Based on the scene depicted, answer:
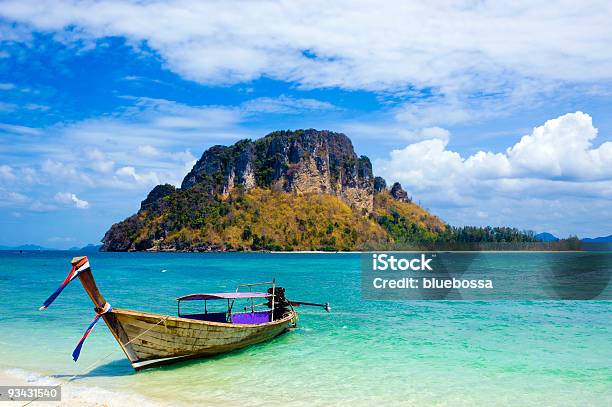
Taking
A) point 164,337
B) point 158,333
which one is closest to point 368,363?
point 164,337

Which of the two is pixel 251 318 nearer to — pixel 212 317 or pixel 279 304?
pixel 212 317

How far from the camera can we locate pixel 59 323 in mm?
26828

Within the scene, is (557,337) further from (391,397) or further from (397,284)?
(397,284)

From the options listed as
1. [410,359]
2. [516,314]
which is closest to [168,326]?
[410,359]

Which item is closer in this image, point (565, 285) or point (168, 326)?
point (168, 326)

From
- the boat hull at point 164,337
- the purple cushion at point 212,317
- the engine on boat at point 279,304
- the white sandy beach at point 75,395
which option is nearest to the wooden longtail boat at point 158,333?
the boat hull at point 164,337

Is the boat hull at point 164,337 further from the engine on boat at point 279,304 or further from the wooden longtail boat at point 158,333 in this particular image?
the engine on boat at point 279,304

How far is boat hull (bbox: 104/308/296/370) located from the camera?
1588cm

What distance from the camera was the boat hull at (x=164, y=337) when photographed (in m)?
15.9

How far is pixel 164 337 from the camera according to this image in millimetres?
16609

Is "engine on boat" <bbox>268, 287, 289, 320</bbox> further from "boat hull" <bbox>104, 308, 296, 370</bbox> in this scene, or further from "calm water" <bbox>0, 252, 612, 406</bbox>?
"boat hull" <bbox>104, 308, 296, 370</bbox>

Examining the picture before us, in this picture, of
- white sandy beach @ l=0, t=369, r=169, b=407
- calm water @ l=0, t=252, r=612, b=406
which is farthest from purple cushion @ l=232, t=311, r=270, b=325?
white sandy beach @ l=0, t=369, r=169, b=407

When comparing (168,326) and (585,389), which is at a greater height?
(168,326)

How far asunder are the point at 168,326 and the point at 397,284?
4558 cm
